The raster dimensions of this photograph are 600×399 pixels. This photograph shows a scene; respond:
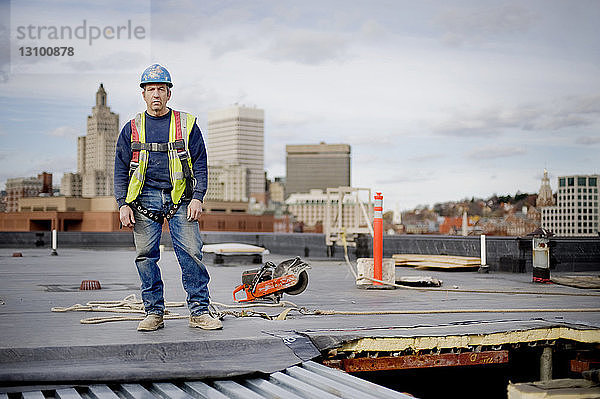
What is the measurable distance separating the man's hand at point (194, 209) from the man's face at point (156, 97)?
734 mm

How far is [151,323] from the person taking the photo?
16.5 ft

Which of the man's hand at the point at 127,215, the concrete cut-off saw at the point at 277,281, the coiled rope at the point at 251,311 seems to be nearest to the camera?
the man's hand at the point at 127,215

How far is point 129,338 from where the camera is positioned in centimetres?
456

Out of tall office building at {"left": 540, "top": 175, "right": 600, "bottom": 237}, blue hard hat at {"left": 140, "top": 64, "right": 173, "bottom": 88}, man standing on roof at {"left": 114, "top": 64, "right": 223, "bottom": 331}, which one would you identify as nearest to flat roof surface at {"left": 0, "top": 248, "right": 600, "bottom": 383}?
man standing on roof at {"left": 114, "top": 64, "right": 223, "bottom": 331}

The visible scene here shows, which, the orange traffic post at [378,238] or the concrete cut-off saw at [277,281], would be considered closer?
the concrete cut-off saw at [277,281]

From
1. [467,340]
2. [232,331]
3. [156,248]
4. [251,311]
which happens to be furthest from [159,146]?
[467,340]

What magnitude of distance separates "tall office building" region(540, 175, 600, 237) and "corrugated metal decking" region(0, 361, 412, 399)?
40013 mm

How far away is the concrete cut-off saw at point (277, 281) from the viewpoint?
6.76 m

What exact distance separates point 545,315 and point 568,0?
43702 mm

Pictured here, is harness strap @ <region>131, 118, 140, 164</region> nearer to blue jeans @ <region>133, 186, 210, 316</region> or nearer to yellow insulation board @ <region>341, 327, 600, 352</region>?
blue jeans @ <region>133, 186, 210, 316</region>

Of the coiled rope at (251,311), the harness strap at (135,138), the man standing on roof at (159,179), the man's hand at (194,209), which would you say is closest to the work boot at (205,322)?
the man standing on roof at (159,179)

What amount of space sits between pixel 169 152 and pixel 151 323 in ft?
4.28

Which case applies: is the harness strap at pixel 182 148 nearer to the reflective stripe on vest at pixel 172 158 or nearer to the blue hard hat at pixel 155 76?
the reflective stripe on vest at pixel 172 158

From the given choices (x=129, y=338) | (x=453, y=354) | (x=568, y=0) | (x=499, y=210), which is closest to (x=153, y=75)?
(x=129, y=338)
